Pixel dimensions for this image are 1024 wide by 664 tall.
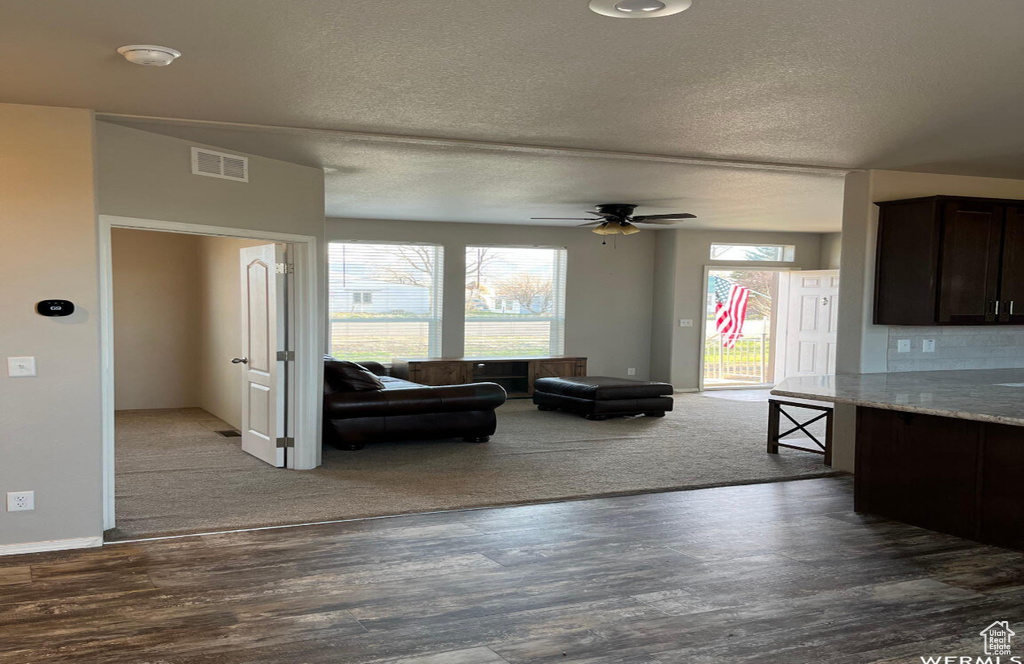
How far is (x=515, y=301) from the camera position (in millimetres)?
12008

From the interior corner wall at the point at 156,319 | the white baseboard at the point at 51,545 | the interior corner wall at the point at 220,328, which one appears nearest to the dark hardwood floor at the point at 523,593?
the white baseboard at the point at 51,545

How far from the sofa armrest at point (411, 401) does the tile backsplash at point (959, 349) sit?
3.49 m

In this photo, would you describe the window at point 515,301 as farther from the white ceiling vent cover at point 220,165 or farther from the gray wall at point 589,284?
the white ceiling vent cover at point 220,165

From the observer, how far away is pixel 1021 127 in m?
4.59

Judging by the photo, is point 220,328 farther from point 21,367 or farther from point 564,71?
point 564,71

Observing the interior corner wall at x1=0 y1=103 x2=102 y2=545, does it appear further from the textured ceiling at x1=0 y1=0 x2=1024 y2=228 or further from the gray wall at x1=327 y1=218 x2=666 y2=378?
the gray wall at x1=327 y1=218 x2=666 y2=378

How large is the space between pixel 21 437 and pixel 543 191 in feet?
16.1

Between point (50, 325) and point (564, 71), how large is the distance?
3.01m

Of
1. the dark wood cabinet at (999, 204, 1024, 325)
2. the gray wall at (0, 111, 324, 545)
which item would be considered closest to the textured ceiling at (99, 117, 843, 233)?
the gray wall at (0, 111, 324, 545)

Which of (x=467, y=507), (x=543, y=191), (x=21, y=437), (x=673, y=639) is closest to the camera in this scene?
(x=673, y=639)

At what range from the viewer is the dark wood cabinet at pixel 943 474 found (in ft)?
15.3

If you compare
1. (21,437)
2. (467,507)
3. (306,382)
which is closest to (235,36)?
(21,437)

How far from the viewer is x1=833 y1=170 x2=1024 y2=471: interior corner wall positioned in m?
6.32

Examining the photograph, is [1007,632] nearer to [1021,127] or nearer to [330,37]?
[1021,127]
